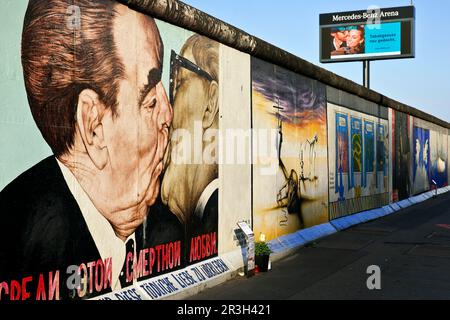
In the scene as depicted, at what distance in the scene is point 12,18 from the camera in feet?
20.7

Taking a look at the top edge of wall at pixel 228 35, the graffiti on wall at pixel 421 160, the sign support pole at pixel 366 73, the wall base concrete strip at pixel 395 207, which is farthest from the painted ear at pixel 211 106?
the sign support pole at pixel 366 73

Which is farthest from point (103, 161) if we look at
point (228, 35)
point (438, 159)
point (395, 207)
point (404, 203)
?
point (438, 159)

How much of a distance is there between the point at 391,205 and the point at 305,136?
475 inches

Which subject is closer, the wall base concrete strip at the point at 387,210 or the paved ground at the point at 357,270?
the paved ground at the point at 357,270

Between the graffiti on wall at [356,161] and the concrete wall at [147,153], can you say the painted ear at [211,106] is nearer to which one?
the concrete wall at [147,153]

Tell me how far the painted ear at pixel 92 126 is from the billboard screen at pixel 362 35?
33.3 m

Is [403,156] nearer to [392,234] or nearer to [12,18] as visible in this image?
[392,234]

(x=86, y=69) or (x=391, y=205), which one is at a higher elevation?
(x=86, y=69)

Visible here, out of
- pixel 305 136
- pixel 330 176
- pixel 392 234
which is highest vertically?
pixel 305 136

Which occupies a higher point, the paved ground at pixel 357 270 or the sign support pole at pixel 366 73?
the sign support pole at pixel 366 73

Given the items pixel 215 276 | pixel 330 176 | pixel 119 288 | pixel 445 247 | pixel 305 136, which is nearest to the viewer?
pixel 119 288

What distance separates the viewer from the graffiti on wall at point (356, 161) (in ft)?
63.7

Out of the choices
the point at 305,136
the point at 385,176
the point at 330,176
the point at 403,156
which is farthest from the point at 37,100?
the point at 403,156
